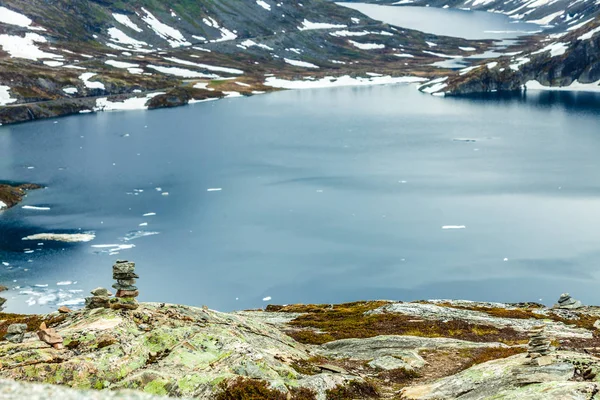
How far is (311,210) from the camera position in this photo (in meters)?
84.2

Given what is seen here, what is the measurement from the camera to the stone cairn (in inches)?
1008

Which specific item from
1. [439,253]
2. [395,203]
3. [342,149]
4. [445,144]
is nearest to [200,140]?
[342,149]

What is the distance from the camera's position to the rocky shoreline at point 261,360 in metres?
20.4

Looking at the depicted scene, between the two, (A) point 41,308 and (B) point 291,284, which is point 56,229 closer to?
(A) point 41,308

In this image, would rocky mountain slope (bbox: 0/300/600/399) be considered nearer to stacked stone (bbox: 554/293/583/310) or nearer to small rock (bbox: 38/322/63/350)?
small rock (bbox: 38/322/63/350)

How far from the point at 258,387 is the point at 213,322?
6.07 m

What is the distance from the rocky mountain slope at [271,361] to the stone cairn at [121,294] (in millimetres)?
382

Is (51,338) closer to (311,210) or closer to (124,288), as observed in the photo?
(124,288)

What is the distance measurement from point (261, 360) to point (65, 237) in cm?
5598

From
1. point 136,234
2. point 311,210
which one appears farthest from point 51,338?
point 311,210

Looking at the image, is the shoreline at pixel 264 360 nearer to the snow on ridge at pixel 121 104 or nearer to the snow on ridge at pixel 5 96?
the snow on ridge at pixel 5 96

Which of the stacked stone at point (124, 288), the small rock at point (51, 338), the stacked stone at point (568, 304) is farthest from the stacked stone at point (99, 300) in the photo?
the stacked stone at point (568, 304)

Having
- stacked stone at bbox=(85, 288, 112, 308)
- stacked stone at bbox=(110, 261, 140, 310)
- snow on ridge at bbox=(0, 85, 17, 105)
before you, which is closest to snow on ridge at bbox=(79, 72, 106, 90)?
snow on ridge at bbox=(0, 85, 17, 105)

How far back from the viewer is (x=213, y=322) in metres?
26.4
